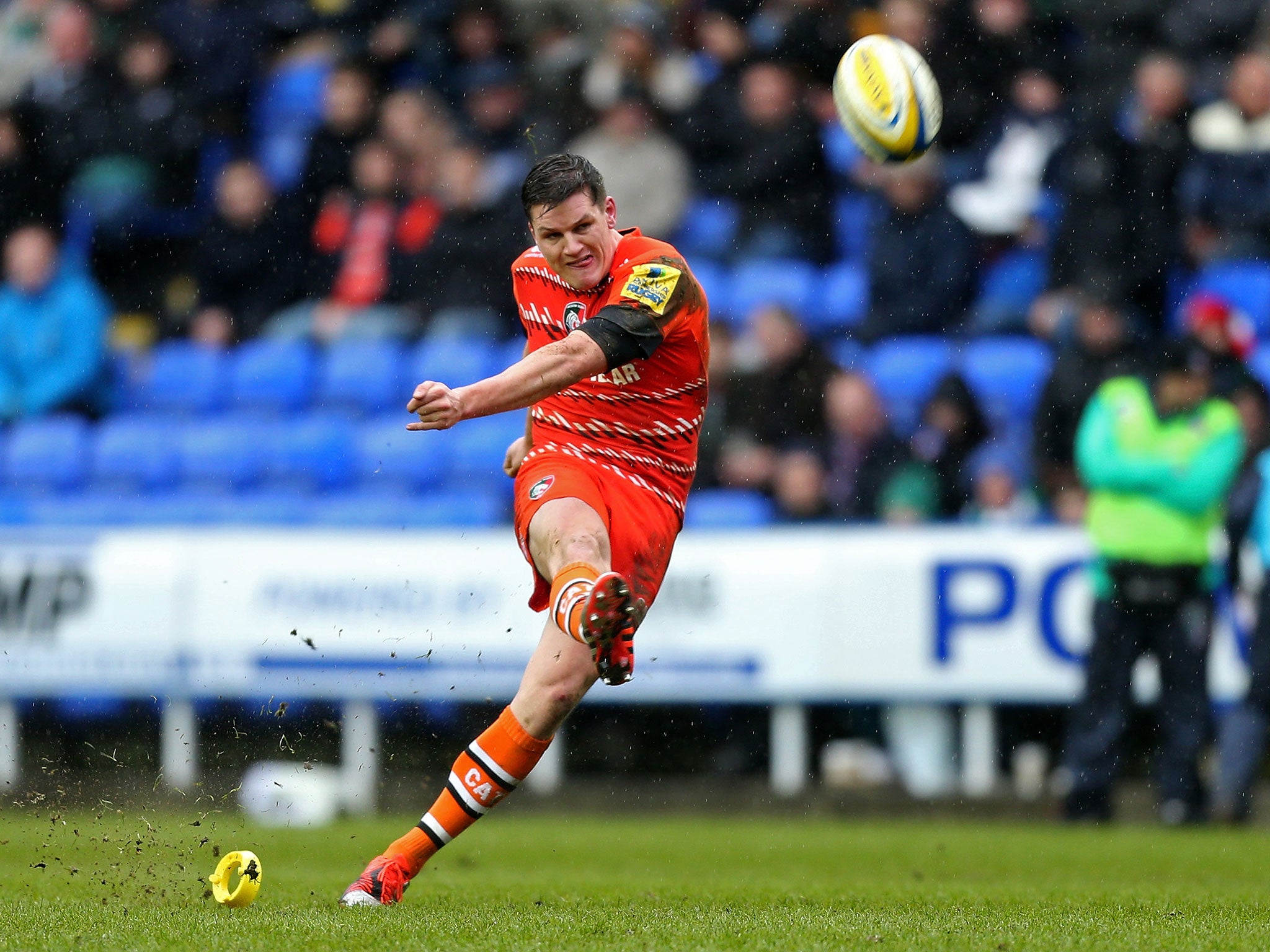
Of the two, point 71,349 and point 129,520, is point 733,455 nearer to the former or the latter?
point 129,520

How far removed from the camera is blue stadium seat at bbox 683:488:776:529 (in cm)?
1148

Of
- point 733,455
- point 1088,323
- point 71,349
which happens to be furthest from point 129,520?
point 1088,323

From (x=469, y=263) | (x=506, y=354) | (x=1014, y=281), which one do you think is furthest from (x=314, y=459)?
(x=1014, y=281)

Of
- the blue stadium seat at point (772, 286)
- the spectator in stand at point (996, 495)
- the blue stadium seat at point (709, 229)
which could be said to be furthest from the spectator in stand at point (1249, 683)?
the blue stadium seat at point (709, 229)

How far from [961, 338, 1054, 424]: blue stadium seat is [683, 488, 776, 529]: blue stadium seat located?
5.21ft

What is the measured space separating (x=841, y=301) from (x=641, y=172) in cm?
177

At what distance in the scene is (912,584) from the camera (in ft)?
35.3

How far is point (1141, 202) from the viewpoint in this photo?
39.1 feet

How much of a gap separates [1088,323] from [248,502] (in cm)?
566

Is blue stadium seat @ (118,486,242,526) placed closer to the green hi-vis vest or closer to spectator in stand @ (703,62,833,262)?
spectator in stand @ (703,62,833,262)

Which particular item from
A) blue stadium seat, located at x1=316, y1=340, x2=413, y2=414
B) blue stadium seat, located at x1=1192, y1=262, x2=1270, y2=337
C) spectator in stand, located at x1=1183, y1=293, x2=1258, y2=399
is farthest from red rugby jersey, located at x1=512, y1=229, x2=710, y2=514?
blue stadium seat, located at x1=316, y1=340, x2=413, y2=414

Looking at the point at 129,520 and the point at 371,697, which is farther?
the point at 129,520

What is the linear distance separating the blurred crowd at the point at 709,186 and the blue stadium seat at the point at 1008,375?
1.00ft

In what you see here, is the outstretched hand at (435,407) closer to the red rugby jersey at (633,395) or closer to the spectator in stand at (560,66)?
the red rugby jersey at (633,395)
